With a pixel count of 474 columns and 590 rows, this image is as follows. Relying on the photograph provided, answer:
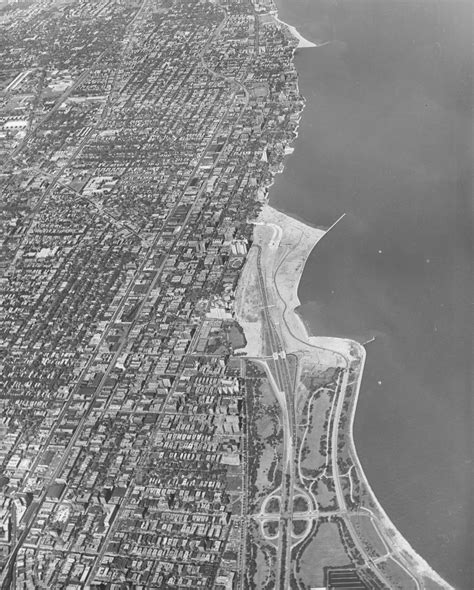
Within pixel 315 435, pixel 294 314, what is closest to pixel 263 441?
pixel 315 435

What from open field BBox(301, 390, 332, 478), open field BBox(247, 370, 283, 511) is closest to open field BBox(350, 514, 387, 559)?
open field BBox(301, 390, 332, 478)

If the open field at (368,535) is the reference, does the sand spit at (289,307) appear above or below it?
above

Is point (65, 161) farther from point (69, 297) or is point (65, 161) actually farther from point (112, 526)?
point (112, 526)

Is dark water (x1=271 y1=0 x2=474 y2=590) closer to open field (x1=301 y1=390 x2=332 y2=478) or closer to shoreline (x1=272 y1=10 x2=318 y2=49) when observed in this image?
shoreline (x1=272 y1=10 x2=318 y2=49)

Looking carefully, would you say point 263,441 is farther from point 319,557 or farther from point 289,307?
point 289,307

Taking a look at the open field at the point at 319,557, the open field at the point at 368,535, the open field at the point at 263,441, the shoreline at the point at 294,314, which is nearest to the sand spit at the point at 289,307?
the shoreline at the point at 294,314

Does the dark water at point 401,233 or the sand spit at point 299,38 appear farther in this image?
the sand spit at point 299,38

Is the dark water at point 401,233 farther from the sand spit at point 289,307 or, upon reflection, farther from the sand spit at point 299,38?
the sand spit at point 299,38
